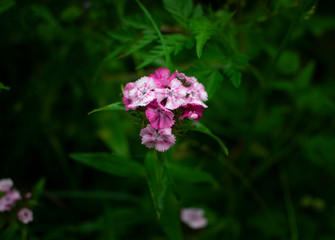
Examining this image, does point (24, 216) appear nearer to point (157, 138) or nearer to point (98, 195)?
point (98, 195)

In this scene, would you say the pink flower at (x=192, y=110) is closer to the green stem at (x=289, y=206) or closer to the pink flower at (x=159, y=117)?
the pink flower at (x=159, y=117)

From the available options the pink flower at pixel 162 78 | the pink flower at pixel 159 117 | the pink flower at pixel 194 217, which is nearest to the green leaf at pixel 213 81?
the pink flower at pixel 162 78

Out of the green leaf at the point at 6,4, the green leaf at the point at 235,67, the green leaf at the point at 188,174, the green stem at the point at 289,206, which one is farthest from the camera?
the green stem at the point at 289,206

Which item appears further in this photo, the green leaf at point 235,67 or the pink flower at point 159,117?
the green leaf at point 235,67

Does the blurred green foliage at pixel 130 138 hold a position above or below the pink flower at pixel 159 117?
above

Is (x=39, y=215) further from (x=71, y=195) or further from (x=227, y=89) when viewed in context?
(x=227, y=89)

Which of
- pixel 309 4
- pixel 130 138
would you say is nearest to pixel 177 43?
pixel 309 4

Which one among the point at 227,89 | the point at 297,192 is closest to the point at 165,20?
the point at 227,89

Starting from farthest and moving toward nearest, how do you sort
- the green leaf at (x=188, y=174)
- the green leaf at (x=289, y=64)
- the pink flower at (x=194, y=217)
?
1. the green leaf at (x=289, y=64)
2. the pink flower at (x=194, y=217)
3. the green leaf at (x=188, y=174)
